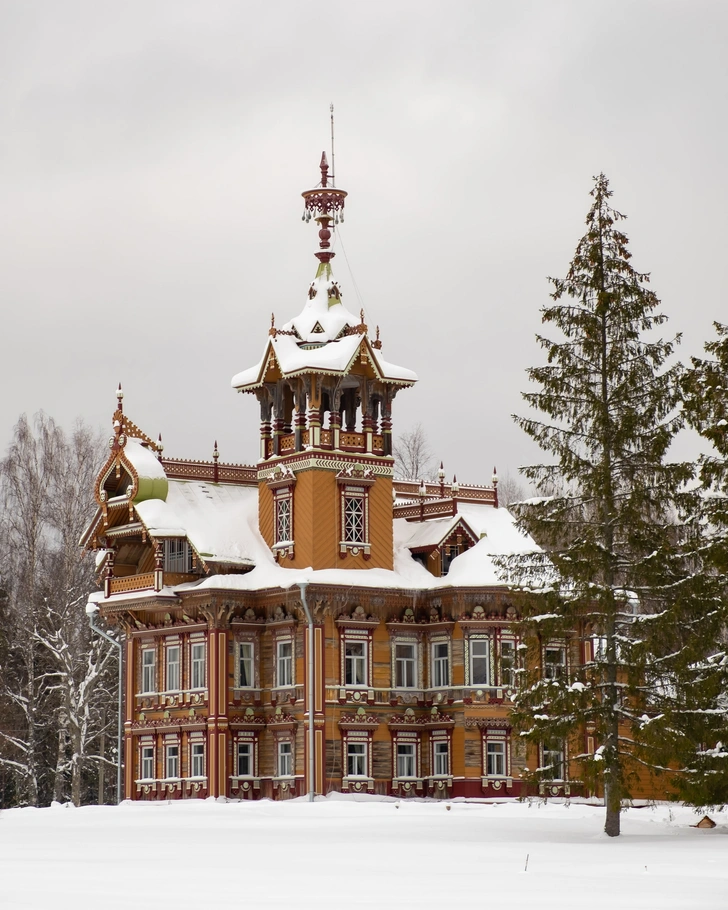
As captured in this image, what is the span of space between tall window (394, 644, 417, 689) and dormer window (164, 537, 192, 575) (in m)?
6.64

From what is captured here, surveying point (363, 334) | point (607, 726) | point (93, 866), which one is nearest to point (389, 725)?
point (363, 334)

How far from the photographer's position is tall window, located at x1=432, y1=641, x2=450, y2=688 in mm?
52094

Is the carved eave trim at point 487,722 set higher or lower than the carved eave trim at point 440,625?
lower

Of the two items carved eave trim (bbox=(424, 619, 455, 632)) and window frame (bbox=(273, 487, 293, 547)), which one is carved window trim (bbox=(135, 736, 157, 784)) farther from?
carved eave trim (bbox=(424, 619, 455, 632))

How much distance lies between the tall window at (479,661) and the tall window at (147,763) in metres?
10.2

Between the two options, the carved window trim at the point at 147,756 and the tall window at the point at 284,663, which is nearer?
the tall window at the point at 284,663

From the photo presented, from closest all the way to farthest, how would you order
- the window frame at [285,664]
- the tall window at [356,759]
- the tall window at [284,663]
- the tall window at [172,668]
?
the tall window at [356,759] → the window frame at [285,664] → the tall window at [284,663] → the tall window at [172,668]

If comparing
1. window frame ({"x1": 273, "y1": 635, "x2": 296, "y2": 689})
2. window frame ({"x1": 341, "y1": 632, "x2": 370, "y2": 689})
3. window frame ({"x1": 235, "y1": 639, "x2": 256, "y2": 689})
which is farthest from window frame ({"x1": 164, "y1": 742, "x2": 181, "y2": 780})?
window frame ({"x1": 341, "y1": 632, "x2": 370, "y2": 689})

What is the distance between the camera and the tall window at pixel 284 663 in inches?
2024

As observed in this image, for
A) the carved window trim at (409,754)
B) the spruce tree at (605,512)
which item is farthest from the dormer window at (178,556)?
the spruce tree at (605,512)

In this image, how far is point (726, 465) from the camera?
36750mm

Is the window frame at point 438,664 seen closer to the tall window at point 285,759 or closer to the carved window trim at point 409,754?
the carved window trim at point 409,754

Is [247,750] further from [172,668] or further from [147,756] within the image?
[147,756]

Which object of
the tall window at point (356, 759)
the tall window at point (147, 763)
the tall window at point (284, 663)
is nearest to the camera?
the tall window at point (356, 759)
